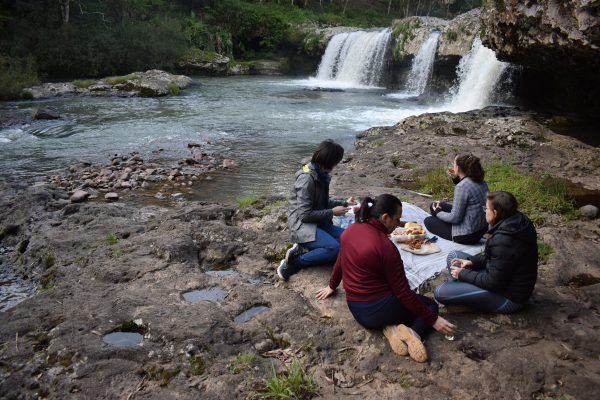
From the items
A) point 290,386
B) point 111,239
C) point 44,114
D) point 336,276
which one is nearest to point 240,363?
point 290,386

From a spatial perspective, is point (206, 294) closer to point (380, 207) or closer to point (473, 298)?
point (380, 207)

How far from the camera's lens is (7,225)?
655 centimetres

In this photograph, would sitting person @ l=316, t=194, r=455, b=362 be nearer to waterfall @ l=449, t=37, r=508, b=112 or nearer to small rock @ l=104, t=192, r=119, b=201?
small rock @ l=104, t=192, r=119, b=201

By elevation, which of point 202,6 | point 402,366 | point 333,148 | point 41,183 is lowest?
point 41,183

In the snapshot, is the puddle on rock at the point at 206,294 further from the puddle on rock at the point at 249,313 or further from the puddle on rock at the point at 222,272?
the puddle on rock at the point at 222,272

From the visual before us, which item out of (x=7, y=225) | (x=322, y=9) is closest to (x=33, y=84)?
(x=7, y=225)

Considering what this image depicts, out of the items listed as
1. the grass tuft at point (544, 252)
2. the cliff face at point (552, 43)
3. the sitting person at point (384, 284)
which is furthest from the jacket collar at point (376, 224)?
the cliff face at point (552, 43)

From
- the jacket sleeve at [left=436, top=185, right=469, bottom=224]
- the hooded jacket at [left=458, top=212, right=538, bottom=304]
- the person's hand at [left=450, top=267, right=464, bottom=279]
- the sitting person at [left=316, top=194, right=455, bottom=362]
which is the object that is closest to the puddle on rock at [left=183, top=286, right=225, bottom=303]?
the sitting person at [left=316, top=194, right=455, bottom=362]

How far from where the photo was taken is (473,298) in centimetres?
394

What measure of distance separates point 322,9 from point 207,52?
2021 cm

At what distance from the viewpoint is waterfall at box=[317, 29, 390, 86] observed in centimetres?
2603

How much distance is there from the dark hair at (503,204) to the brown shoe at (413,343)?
1161 mm

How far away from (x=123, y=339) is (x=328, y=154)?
96.9 inches

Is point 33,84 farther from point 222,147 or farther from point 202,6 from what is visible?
point 202,6
